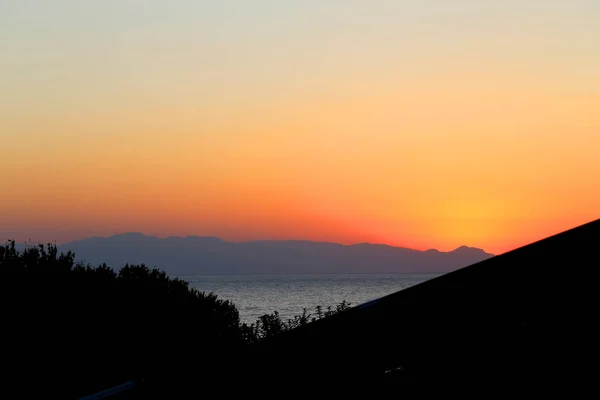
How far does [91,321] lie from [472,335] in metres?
17.8

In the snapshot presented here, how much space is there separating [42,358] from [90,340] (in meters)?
1.43

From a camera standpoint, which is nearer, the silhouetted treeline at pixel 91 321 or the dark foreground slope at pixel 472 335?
the dark foreground slope at pixel 472 335

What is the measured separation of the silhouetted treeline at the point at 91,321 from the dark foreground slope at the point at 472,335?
13638 millimetres

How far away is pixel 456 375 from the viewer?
216 cm

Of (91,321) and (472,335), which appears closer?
(472,335)

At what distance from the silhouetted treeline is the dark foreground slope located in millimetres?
13638

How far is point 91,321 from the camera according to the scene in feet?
61.4

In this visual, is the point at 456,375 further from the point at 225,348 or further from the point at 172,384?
the point at 172,384

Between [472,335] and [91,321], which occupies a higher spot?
[472,335]

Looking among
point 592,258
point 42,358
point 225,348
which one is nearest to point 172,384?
point 225,348

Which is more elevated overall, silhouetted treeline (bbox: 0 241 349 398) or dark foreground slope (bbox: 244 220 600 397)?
dark foreground slope (bbox: 244 220 600 397)

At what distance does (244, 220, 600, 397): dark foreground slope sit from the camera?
1.98m

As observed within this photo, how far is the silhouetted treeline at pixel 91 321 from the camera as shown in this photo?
16.8m

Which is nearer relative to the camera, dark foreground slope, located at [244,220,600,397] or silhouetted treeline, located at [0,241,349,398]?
dark foreground slope, located at [244,220,600,397]
